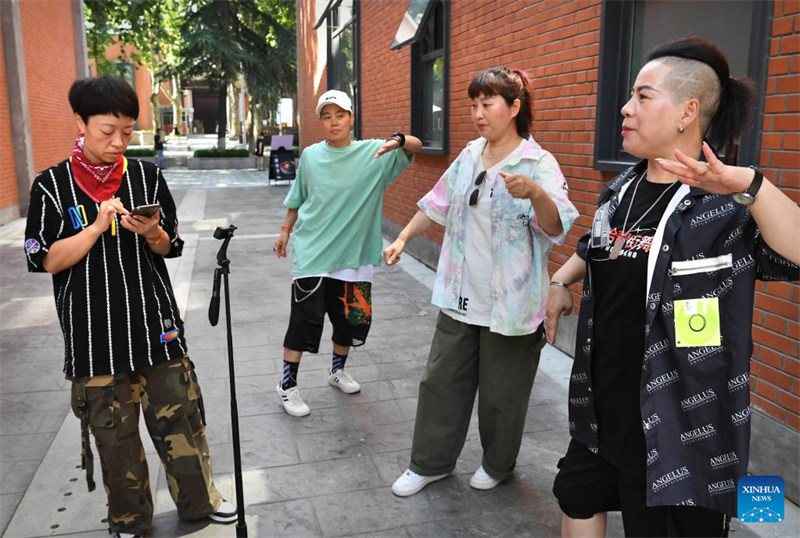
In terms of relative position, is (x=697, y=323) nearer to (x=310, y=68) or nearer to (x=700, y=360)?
(x=700, y=360)

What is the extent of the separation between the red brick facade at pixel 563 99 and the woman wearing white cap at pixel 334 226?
45.4 inches

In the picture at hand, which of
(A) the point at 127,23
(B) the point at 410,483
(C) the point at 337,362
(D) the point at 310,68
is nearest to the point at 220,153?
(A) the point at 127,23

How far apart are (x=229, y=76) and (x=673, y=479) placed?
29891 mm

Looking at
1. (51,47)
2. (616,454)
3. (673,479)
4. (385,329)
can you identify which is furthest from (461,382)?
(51,47)

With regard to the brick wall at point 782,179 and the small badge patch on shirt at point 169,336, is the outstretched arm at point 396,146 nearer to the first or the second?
the small badge patch on shirt at point 169,336

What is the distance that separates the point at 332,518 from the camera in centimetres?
316

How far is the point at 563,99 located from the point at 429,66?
156 inches

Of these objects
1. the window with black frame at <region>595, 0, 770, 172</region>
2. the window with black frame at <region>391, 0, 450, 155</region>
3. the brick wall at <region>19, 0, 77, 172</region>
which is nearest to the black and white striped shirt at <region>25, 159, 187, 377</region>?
the window with black frame at <region>595, 0, 770, 172</region>

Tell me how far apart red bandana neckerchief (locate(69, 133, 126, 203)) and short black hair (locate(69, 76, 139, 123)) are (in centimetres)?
15

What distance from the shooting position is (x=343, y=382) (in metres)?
4.72

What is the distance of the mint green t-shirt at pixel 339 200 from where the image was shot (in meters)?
4.15

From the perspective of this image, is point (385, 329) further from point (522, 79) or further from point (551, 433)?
point (522, 79)

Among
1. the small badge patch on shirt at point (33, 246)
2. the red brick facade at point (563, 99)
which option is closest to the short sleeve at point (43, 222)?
the small badge patch on shirt at point (33, 246)

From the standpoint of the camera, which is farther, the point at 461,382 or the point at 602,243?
the point at 461,382
